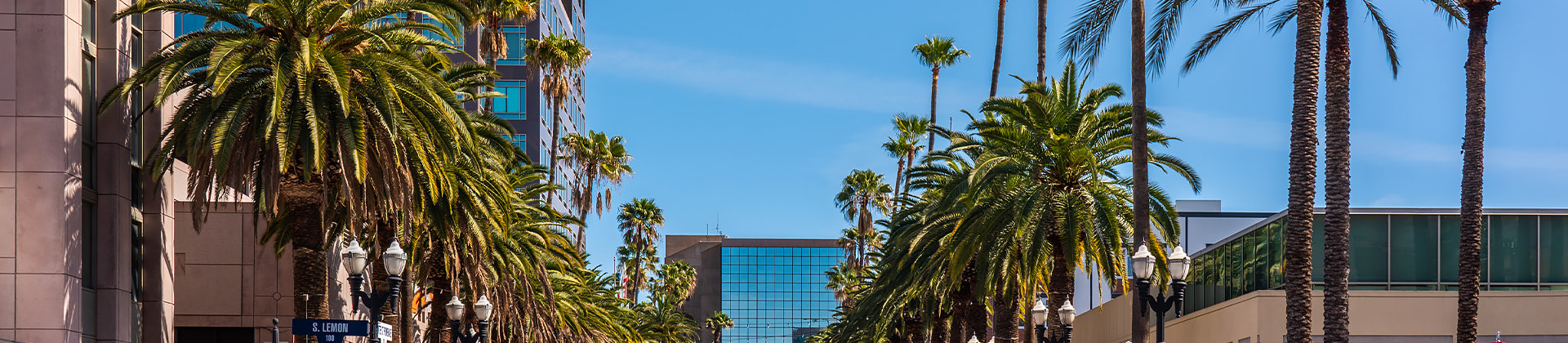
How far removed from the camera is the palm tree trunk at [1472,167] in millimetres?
29719

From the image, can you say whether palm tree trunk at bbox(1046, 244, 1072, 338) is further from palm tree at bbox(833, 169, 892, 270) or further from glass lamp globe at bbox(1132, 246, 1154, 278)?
palm tree at bbox(833, 169, 892, 270)

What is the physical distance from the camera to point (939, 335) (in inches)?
1768

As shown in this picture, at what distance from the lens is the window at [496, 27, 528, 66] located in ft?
258

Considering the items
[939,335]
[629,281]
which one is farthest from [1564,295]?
[629,281]

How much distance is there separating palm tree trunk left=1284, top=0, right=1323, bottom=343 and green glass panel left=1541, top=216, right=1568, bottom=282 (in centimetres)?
1429

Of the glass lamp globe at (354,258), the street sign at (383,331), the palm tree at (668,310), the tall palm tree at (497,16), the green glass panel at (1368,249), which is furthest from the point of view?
the palm tree at (668,310)

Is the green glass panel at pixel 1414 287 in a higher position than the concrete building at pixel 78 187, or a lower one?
lower

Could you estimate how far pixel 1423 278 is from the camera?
35.6 metres

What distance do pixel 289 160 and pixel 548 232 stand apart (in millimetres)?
13060

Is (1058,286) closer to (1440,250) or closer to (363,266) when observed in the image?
(1440,250)

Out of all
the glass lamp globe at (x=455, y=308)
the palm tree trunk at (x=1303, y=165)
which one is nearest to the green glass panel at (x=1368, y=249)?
the palm tree trunk at (x=1303, y=165)

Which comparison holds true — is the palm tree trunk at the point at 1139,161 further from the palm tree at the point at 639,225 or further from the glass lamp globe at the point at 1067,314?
the palm tree at the point at 639,225

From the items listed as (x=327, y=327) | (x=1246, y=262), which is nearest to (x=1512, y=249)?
(x=1246, y=262)

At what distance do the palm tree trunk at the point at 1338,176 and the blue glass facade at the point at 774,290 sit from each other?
143524 millimetres
